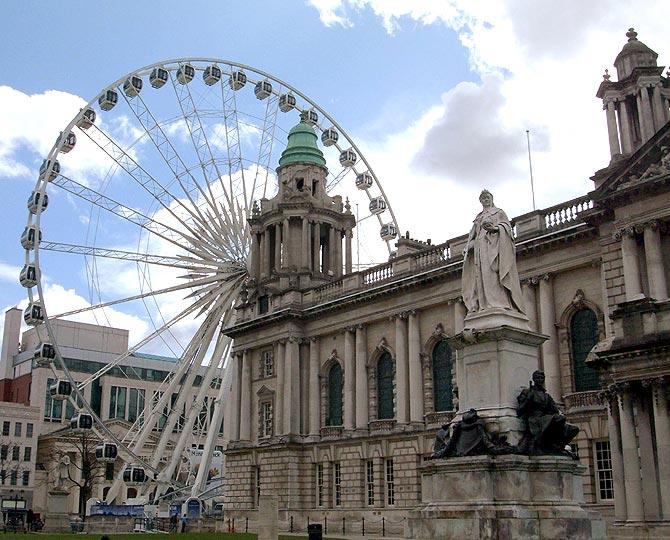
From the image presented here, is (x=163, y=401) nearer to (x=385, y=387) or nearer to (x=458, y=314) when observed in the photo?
(x=385, y=387)

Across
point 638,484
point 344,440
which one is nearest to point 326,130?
point 344,440

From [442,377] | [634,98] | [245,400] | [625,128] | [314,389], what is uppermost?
[634,98]

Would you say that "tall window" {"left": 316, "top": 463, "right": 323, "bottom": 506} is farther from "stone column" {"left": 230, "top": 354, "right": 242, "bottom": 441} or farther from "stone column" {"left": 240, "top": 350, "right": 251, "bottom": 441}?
"stone column" {"left": 230, "top": 354, "right": 242, "bottom": 441}

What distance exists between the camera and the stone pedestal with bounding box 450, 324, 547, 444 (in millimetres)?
17109

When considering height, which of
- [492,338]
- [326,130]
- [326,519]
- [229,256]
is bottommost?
[326,519]

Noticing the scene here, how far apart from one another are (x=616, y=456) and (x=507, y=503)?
17.3m

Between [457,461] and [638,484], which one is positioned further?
[638,484]

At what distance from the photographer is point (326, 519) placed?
4900cm

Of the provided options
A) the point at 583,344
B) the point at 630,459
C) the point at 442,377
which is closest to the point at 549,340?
the point at 583,344

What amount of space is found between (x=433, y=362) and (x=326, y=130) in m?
24.2

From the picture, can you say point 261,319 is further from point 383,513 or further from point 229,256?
point 383,513

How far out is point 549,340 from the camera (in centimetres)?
3966

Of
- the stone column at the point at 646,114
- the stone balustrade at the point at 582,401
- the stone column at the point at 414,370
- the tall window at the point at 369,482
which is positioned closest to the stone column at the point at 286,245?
the stone column at the point at 414,370

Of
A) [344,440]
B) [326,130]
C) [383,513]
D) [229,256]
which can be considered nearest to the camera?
[383,513]
